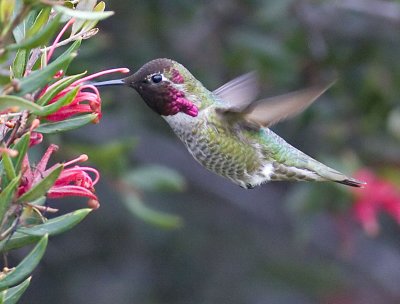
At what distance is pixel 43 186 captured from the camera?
144cm

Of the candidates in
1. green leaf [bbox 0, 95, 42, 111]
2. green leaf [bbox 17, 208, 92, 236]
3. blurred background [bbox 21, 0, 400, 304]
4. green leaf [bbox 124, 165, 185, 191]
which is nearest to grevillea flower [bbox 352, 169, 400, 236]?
blurred background [bbox 21, 0, 400, 304]

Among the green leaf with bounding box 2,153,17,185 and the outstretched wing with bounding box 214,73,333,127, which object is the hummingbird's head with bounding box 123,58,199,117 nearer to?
the outstretched wing with bounding box 214,73,333,127

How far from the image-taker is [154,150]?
424cm

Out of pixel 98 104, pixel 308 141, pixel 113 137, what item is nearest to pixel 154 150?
pixel 113 137

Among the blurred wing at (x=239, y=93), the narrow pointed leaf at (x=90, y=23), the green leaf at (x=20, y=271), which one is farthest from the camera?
the blurred wing at (x=239, y=93)

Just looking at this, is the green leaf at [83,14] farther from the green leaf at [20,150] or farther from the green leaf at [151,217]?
the green leaf at [151,217]

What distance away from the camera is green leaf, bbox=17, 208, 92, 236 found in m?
1.56

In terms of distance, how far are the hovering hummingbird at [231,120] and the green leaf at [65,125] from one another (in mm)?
413

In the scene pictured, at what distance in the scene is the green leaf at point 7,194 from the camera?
142cm

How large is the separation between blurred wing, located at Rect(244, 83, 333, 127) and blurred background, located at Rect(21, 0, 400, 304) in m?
0.86

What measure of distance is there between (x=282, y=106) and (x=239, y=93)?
174mm

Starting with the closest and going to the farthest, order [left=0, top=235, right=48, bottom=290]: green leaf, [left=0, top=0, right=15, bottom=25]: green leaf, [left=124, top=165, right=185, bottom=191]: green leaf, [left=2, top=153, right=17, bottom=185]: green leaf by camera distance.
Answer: [left=0, top=0, right=15, bottom=25]: green leaf < [left=2, top=153, right=17, bottom=185]: green leaf < [left=0, top=235, right=48, bottom=290]: green leaf < [left=124, top=165, right=185, bottom=191]: green leaf

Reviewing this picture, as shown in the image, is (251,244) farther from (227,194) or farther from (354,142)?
(354,142)

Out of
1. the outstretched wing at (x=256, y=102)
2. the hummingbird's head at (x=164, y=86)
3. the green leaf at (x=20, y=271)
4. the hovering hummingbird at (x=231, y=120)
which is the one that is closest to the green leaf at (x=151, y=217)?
the hovering hummingbird at (x=231, y=120)
